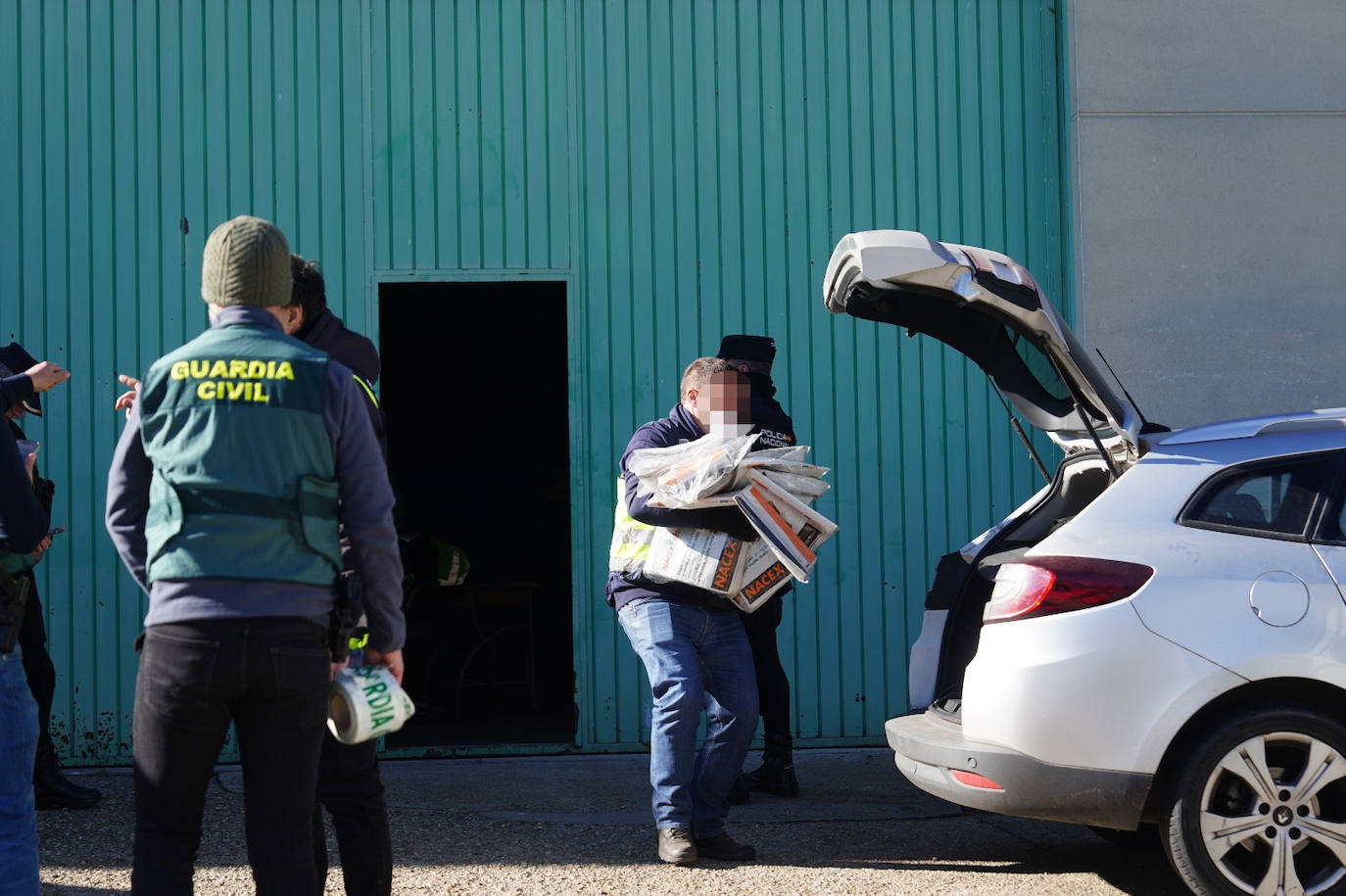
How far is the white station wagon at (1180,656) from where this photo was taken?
462 cm

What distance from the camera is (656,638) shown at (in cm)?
548

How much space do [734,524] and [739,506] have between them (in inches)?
5.4

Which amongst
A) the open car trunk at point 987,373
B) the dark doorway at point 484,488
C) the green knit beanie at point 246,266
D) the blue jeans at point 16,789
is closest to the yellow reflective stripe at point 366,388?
the green knit beanie at point 246,266

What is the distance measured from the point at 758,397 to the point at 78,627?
12.3 ft

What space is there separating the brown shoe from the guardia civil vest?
238cm

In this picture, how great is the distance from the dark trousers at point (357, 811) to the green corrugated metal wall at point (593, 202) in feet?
12.4

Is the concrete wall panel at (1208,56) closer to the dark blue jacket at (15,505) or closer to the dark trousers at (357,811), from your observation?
the dark trousers at (357,811)

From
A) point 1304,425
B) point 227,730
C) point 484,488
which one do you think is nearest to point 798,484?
point 1304,425

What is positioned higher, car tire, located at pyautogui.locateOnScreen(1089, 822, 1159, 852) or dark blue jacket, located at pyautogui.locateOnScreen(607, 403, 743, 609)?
dark blue jacket, located at pyautogui.locateOnScreen(607, 403, 743, 609)

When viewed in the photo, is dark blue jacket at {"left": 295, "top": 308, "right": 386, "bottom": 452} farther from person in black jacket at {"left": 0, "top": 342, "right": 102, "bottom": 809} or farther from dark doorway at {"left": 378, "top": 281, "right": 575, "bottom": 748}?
dark doorway at {"left": 378, "top": 281, "right": 575, "bottom": 748}

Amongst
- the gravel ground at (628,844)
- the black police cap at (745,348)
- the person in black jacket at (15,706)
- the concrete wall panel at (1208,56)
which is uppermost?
the concrete wall panel at (1208,56)

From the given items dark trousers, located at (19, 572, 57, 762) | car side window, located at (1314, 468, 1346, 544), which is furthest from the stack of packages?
dark trousers, located at (19, 572, 57, 762)

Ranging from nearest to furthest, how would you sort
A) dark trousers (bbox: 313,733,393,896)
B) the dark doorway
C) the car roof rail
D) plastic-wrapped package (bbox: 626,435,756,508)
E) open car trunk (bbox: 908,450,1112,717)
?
1. dark trousers (bbox: 313,733,393,896)
2. the car roof rail
3. plastic-wrapped package (bbox: 626,435,756,508)
4. open car trunk (bbox: 908,450,1112,717)
5. the dark doorway

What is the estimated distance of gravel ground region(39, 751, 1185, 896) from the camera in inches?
207
